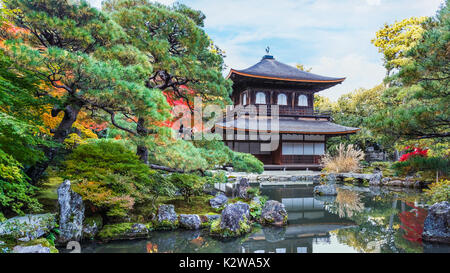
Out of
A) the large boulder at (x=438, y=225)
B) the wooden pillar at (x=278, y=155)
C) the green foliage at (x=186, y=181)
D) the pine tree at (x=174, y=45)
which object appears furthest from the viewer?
the wooden pillar at (x=278, y=155)

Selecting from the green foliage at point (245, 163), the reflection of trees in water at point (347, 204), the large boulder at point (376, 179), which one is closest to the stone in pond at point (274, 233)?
the green foliage at point (245, 163)

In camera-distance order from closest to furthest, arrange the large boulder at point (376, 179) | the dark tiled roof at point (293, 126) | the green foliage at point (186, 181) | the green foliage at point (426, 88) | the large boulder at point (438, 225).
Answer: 1. the green foliage at point (426, 88)
2. the large boulder at point (438, 225)
3. the green foliage at point (186, 181)
4. the large boulder at point (376, 179)
5. the dark tiled roof at point (293, 126)

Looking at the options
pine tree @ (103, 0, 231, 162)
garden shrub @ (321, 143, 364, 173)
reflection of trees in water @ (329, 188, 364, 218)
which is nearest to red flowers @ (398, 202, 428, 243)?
reflection of trees in water @ (329, 188, 364, 218)

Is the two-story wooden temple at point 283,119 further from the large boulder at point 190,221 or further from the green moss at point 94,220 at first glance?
the green moss at point 94,220

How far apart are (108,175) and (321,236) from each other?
3731 mm

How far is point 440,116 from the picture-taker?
438cm

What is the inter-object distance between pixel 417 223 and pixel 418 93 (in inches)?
107

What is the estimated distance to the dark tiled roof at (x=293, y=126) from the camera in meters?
14.3

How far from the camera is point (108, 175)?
4.33 meters

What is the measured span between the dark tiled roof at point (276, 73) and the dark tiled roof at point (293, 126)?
8.09 feet

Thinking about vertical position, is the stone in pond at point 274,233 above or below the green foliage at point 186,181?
below

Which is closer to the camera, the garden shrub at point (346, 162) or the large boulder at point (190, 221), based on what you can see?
the large boulder at point (190, 221)

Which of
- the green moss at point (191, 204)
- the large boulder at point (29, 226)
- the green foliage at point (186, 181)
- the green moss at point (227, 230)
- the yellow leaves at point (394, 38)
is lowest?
the green moss at point (227, 230)
